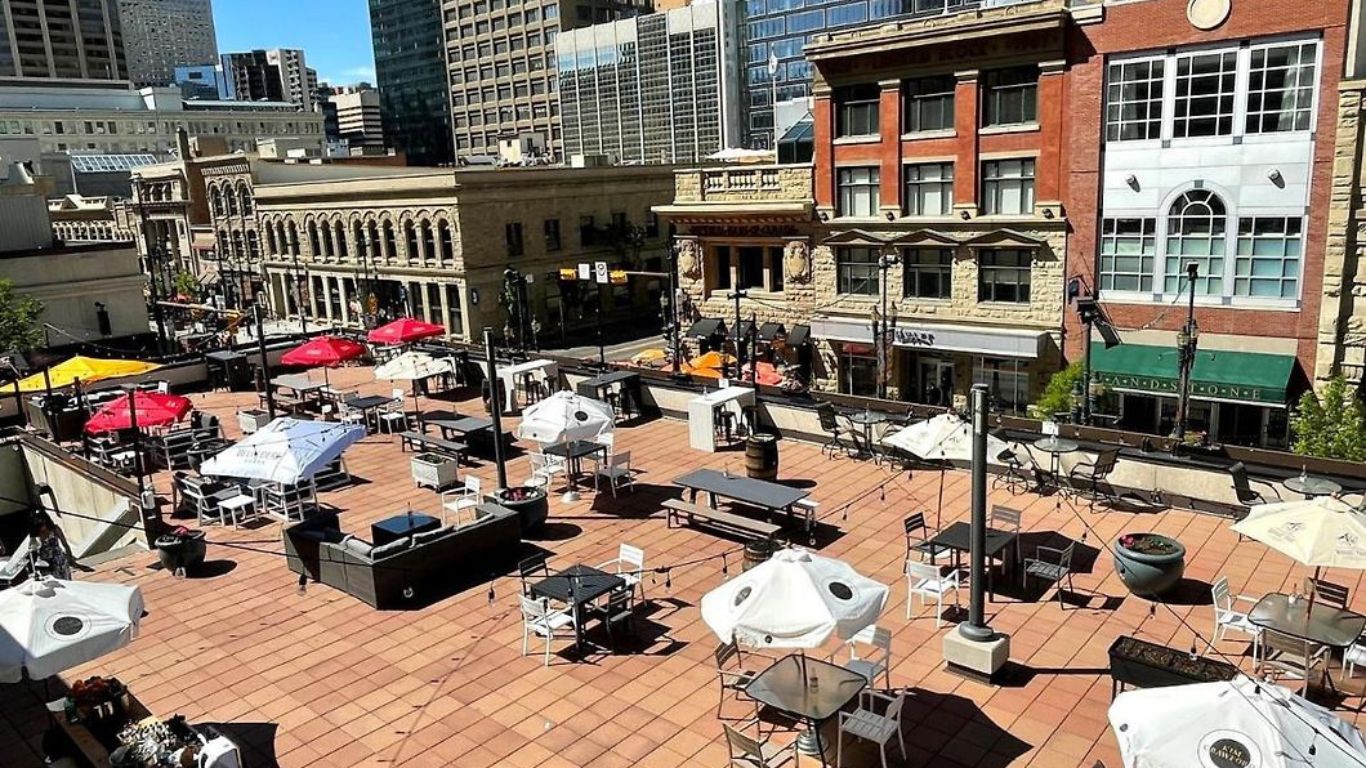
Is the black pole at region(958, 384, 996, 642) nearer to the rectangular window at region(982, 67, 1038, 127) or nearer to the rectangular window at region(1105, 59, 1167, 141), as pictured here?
the rectangular window at region(1105, 59, 1167, 141)

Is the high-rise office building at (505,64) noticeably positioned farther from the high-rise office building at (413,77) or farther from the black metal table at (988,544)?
the black metal table at (988,544)

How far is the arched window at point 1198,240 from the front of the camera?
2747cm

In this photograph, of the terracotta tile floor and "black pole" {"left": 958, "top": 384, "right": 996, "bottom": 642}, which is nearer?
the terracotta tile floor

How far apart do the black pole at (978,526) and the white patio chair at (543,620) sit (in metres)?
5.30

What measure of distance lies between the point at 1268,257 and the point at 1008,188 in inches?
316

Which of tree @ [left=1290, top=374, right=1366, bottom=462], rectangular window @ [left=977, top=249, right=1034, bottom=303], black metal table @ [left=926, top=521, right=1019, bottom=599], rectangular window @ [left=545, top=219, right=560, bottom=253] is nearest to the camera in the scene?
black metal table @ [left=926, top=521, right=1019, bottom=599]

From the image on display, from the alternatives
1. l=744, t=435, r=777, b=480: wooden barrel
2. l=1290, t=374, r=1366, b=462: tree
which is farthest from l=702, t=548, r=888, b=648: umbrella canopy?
l=1290, t=374, r=1366, b=462: tree

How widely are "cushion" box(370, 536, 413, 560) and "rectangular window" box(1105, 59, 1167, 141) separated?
969 inches

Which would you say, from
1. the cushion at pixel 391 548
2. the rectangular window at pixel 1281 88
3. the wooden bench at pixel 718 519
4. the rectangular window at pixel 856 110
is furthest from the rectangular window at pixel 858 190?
the cushion at pixel 391 548

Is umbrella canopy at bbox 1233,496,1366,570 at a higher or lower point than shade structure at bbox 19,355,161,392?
lower

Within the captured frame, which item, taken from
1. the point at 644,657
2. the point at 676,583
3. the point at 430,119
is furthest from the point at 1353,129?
the point at 430,119

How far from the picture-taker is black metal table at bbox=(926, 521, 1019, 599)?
13.8 meters

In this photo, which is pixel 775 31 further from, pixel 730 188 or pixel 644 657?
pixel 644 657

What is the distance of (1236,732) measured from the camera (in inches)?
284
